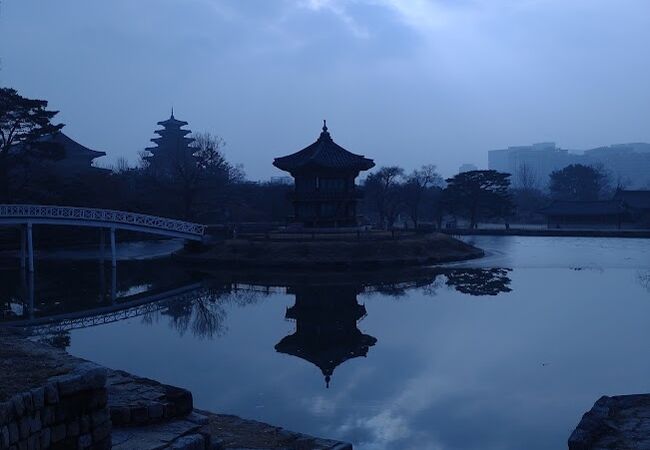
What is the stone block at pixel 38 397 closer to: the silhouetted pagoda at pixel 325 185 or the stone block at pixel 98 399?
the stone block at pixel 98 399

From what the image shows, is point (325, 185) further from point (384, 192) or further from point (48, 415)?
point (48, 415)

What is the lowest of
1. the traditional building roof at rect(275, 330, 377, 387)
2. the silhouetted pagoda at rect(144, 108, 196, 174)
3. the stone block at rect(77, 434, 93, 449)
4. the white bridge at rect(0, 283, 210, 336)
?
the traditional building roof at rect(275, 330, 377, 387)

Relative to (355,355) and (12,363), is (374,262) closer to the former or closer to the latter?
(355,355)

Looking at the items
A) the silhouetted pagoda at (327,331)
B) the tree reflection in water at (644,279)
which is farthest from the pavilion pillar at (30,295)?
the tree reflection in water at (644,279)

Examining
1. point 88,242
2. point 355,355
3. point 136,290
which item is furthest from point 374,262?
point 88,242

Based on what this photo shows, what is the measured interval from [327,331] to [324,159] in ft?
79.0

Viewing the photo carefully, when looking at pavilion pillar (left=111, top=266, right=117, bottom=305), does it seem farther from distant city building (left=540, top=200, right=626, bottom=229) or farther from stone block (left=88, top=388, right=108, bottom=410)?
distant city building (left=540, top=200, right=626, bottom=229)

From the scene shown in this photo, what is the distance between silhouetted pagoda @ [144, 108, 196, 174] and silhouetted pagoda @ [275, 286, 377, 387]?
189 feet

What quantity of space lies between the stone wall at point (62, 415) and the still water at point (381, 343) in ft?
12.9

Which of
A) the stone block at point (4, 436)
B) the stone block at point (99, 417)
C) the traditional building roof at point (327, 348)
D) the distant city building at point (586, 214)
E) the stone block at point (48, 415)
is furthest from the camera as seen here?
the distant city building at point (586, 214)

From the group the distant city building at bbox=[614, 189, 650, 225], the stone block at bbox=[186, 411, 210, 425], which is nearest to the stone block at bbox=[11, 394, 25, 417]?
the stone block at bbox=[186, 411, 210, 425]

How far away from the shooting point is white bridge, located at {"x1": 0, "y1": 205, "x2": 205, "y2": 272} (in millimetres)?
29255

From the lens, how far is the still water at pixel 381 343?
10.6 metres

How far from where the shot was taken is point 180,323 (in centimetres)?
1934
